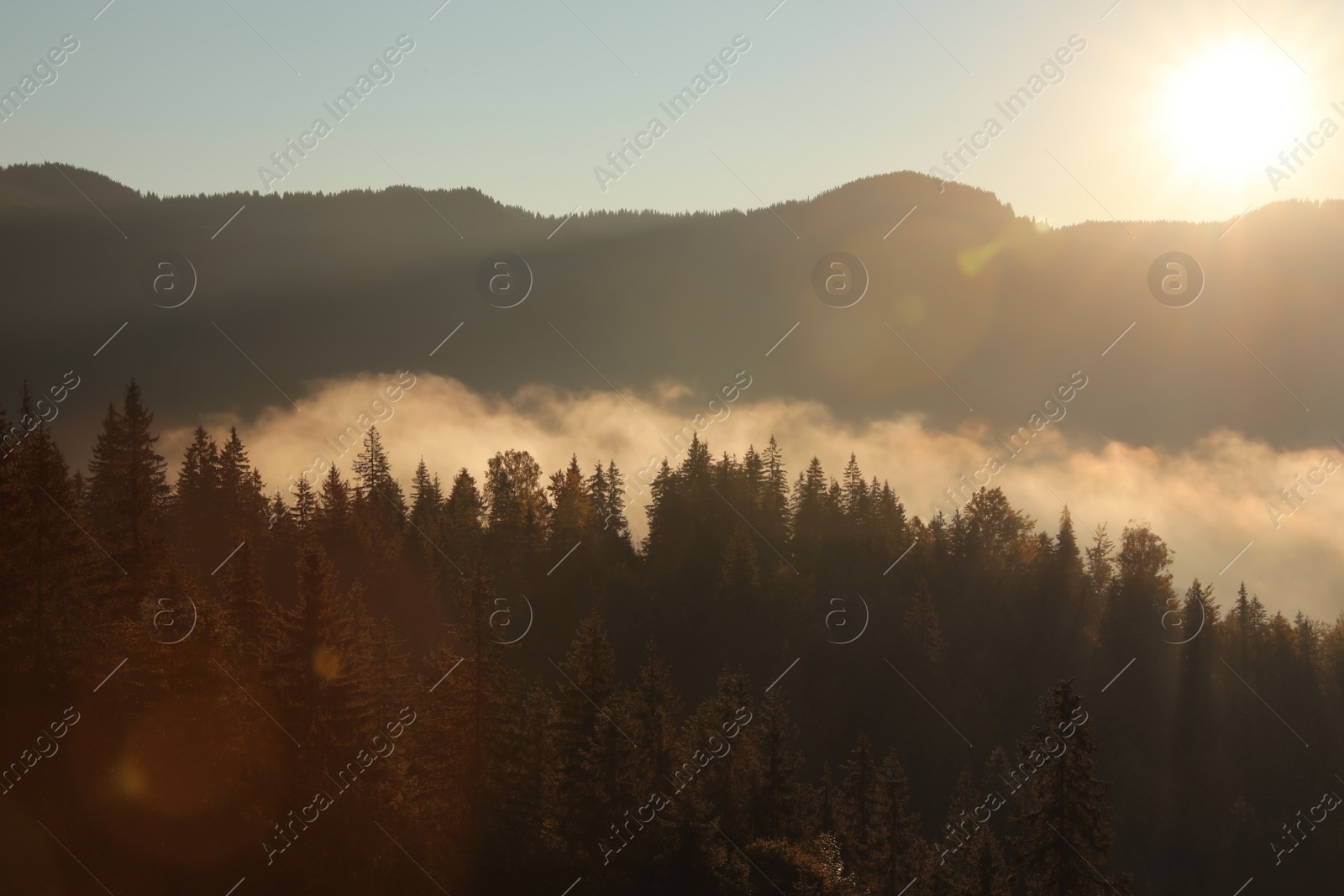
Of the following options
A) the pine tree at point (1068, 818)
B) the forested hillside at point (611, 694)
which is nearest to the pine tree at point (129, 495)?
the forested hillside at point (611, 694)

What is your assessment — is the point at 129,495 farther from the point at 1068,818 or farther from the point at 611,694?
the point at 1068,818

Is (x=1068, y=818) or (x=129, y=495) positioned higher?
(x=129, y=495)

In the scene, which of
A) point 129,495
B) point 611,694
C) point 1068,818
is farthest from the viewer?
point 129,495

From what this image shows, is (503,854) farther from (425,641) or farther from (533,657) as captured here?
(533,657)

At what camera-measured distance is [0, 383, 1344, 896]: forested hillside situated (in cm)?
3353

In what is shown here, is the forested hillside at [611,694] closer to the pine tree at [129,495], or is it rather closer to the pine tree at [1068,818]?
the pine tree at [1068,818]

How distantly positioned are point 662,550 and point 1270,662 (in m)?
73.8

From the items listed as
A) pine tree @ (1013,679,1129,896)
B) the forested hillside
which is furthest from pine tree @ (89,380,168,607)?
pine tree @ (1013,679,1129,896)

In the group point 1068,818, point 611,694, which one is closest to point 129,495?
point 611,694

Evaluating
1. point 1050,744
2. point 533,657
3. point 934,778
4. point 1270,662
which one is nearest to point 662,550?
point 533,657

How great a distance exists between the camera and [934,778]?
86812 millimetres

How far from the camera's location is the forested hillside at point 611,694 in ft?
110

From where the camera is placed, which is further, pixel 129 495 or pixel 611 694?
pixel 129 495

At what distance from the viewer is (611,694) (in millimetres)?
42344
